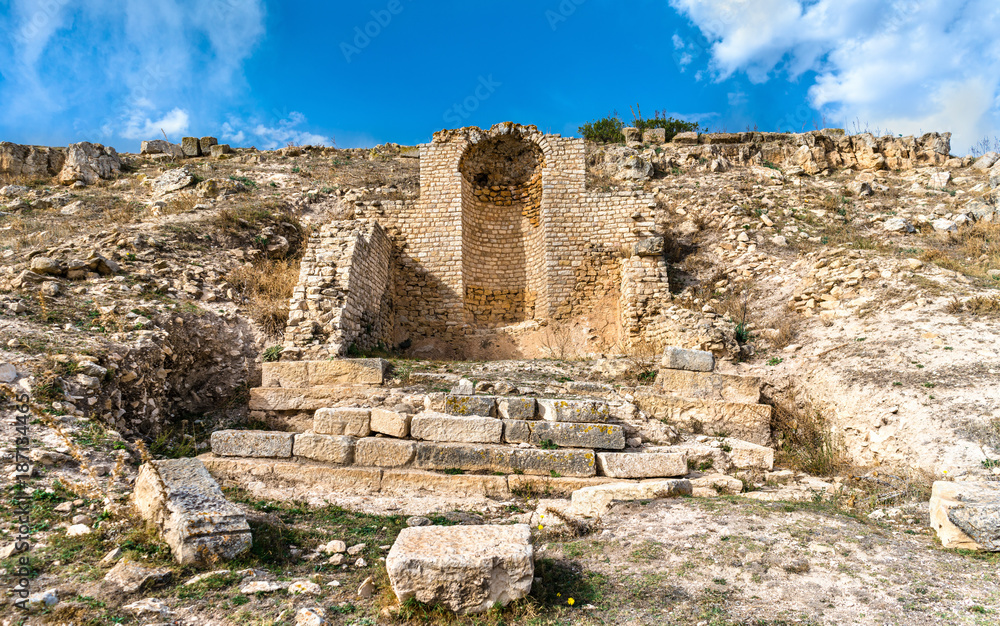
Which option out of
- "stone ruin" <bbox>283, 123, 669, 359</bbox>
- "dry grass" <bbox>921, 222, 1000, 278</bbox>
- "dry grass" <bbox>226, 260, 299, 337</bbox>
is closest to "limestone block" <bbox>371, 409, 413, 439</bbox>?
"dry grass" <bbox>226, 260, 299, 337</bbox>

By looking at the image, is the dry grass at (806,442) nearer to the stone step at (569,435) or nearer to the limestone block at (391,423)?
the stone step at (569,435)

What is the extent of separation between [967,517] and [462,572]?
3.81 m

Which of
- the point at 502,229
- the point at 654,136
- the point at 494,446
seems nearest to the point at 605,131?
the point at 654,136

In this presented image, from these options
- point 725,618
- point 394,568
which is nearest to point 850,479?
point 725,618

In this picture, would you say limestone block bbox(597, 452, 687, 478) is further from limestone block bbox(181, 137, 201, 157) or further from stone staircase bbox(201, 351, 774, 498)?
limestone block bbox(181, 137, 201, 157)

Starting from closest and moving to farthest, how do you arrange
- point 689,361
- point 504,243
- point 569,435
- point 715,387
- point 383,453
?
point 383,453, point 569,435, point 715,387, point 689,361, point 504,243

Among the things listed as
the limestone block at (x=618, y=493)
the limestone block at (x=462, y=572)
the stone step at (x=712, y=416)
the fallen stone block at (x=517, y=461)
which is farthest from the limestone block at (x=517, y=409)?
the limestone block at (x=462, y=572)

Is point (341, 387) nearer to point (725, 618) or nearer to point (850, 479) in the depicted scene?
point (725, 618)

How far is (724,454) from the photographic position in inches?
262

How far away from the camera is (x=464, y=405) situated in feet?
22.6

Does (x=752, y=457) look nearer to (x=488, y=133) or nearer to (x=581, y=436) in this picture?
(x=581, y=436)

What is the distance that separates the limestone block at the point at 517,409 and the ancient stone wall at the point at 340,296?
9.92ft

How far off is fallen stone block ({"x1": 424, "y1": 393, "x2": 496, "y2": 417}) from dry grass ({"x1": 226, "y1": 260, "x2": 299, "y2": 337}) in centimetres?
412

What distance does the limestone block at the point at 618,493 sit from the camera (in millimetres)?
5285
